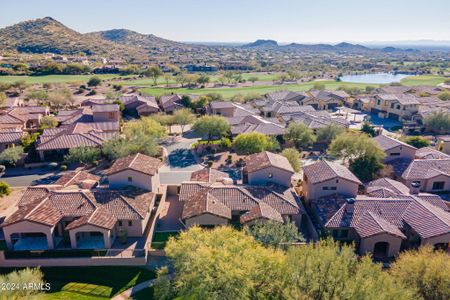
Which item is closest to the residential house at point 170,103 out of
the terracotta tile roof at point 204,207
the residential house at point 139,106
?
the residential house at point 139,106

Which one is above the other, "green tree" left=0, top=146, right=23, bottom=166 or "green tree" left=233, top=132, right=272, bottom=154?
"green tree" left=233, top=132, right=272, bottom=154

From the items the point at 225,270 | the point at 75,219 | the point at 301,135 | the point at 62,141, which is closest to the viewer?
the point at 225,270

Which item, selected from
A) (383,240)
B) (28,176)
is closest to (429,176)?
(383,240)

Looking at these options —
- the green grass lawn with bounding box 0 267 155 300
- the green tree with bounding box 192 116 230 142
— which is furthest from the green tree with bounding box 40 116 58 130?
the green grass lawn with bounding box 0 267 155 300

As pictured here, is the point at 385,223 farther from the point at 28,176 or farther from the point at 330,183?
the point at 28,176

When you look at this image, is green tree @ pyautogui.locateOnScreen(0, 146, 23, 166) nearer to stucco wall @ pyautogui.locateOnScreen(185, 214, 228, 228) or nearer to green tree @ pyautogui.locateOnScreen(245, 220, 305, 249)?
stucco wall @ pyautogui.locateOnScreen(185, 214, 228, 228)

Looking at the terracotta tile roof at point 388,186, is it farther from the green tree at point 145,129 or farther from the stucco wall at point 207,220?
the green tree at point 145,129

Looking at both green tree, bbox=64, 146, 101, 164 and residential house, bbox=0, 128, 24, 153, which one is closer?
green tree, bbox=64, 146, 101, 164

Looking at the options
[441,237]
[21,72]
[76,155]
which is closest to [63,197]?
[76,155]
